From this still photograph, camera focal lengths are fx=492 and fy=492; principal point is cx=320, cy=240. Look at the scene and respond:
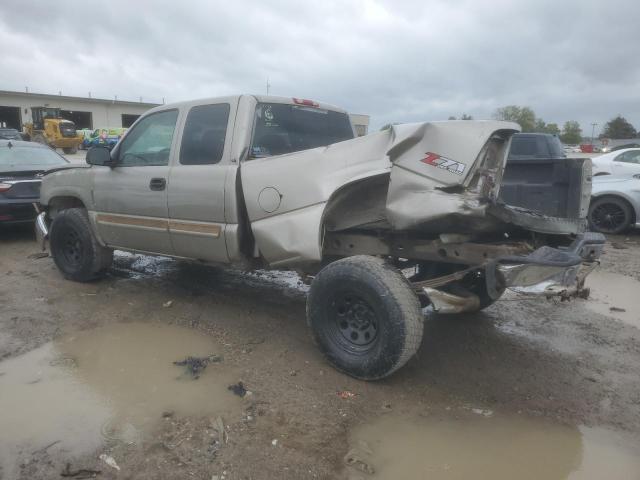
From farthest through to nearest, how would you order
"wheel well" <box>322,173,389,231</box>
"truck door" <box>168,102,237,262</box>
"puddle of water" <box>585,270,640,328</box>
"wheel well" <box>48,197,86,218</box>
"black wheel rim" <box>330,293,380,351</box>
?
1. "wheel well" <box>48,197,86,218</box>
2. "puddle of water" <box>585,270,640,328</box>
3. "truck door" <box>168,102,237,262</box>
4. "wheel well" <box>322,173,389,231</box>
5. "black wheel rim" <box>330,293,380,351</box>

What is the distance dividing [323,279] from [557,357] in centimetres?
210

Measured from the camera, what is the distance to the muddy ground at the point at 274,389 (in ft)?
8.80

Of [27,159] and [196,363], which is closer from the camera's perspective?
[196,363]

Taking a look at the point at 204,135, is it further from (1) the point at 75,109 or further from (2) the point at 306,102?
(1) the point at 75,109

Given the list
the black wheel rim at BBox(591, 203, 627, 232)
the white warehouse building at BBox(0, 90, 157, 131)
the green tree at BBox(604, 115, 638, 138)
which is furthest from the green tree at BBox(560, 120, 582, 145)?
the black wheel rim at BBox(591, 203, 627, 232)

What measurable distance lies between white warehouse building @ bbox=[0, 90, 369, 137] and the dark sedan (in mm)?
37180

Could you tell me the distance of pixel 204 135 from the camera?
429 cm

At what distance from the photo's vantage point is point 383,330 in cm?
321

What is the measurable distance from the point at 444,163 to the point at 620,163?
28.8ft

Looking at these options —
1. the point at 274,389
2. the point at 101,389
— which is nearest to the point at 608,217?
the point at 274,389

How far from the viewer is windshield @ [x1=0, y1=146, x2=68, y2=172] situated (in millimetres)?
7996

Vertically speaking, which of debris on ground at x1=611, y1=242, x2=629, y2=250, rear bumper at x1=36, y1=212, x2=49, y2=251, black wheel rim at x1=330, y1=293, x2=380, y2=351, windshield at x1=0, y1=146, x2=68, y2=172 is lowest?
debris on ground at x1=611, y1=242, x2=629, y2=250

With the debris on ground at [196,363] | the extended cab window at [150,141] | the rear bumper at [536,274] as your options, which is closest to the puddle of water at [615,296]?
the rear bumper at [536,274]

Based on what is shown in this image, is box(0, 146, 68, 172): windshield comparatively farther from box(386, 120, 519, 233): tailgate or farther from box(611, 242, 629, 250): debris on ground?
box(611, 242, 629, 250): debris on ground
